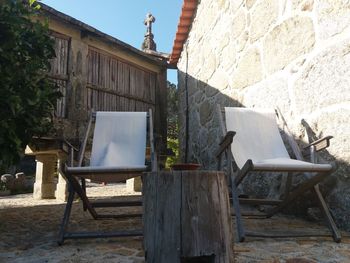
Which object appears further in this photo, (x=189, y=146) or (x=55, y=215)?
(x=189, y=146)

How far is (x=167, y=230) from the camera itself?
59.7 inches

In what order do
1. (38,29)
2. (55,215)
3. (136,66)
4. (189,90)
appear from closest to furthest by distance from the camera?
1. (38,29)
2. (55,215)
3. (189,90)
4. (136,66)

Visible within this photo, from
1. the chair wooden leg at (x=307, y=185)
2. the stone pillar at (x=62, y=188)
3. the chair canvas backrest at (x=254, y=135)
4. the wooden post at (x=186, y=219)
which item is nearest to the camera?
the wooden post at (x=186, y=219)

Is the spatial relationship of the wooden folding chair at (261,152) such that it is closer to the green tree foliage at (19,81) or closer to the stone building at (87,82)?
the green tree foliage at (19,81)

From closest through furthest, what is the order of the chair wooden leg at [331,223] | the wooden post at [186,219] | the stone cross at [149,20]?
1. the wooden post at [186,219]
2. the chair wooden leg at [331,223]
3. the stone cross at [149,20]

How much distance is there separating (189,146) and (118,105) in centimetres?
157

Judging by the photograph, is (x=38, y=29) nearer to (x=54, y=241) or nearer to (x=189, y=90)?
(x=54, y=241)

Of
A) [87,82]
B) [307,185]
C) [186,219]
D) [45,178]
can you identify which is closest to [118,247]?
[186,219]

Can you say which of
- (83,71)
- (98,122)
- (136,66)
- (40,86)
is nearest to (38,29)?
(40,86)

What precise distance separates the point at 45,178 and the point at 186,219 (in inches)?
204

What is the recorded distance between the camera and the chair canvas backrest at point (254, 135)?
279 centimetres

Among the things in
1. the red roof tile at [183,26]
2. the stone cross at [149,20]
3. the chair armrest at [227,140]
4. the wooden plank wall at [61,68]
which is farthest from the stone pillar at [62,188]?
the stone cross at [149,20]

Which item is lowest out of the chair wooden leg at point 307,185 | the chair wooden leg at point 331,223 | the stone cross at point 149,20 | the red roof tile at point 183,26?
the chair wooden leg at point 331,223

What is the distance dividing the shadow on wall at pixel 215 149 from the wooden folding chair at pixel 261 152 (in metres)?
0.20
